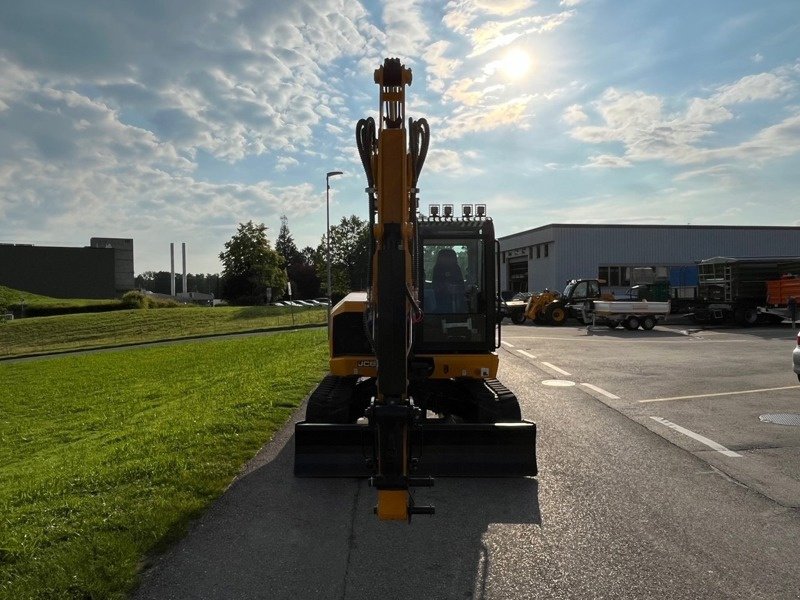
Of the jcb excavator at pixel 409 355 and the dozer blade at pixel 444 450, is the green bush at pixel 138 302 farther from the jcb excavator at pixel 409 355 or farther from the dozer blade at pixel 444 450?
the dozer blade at pixel 444 450

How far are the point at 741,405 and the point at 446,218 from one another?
240 inches

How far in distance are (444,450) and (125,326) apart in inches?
1618

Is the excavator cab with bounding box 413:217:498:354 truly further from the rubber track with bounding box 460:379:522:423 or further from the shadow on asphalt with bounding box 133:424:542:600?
the shadow on asphalt with bounding box 133:424:542:600

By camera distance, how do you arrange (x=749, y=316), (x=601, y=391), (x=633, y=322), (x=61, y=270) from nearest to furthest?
(x=601, y=391) → (x=633, y=322) → (x=749, y=316) → (x=61, y=270)

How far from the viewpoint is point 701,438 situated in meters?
7.88

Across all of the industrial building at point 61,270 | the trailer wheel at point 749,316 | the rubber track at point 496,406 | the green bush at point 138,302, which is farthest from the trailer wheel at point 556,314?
the industrial building at point 61,270

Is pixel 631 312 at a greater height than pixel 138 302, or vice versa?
pixel 138 302

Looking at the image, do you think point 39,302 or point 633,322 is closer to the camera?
point 633,322

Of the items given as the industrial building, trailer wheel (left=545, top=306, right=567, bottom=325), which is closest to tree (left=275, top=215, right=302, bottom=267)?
the industrial building

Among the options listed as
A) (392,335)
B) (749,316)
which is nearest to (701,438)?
(392,335)

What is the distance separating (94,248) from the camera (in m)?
99.1

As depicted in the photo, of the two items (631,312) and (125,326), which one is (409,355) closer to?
(631,312)

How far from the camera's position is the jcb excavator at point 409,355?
469 centimetres

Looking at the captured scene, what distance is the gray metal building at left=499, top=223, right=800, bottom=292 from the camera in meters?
48.2
